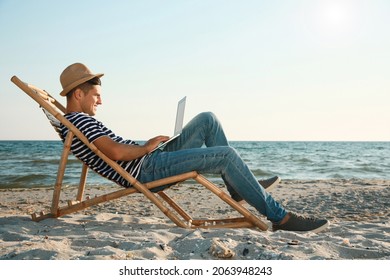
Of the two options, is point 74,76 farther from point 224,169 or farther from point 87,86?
point 224,169

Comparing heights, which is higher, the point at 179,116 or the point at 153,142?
the point at 179,116

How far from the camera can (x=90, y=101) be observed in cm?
332

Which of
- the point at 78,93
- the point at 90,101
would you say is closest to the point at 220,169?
the point at 90,101

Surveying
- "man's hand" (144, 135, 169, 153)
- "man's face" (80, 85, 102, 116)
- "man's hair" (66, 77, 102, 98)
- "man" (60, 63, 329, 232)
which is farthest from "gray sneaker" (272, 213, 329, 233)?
"man's hair" (66, 77, 102, 98)

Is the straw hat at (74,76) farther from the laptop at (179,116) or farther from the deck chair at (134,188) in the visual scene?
the laptop at (179,116)

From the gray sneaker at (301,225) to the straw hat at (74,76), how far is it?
1.86 meters

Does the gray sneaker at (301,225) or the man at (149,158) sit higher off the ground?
the man at (149,158)

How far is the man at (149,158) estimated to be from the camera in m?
3.11

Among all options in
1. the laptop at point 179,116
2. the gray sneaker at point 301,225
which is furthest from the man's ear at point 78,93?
the gray sneaker at point 301,225

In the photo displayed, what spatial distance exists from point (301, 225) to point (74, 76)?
2.10 meters

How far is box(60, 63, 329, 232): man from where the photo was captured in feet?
10.2

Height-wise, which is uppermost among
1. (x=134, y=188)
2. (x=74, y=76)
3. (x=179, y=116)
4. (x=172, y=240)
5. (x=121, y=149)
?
(x=74, y=76)

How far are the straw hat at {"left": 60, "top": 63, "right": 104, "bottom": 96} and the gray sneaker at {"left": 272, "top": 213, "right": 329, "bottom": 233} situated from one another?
1.86 meters

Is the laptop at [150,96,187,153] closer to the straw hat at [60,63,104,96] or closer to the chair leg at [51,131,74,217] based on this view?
the straw hat at [60,63,104,96]
